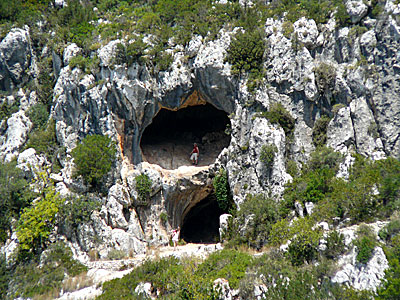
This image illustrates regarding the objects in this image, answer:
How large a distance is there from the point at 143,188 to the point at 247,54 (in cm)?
1121

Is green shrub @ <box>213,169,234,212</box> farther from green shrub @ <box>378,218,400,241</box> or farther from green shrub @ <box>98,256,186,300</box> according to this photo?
green shrub @ <box>378,218,400,241</box>

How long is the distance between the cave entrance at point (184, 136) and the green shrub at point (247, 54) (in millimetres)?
5337

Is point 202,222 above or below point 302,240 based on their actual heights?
above

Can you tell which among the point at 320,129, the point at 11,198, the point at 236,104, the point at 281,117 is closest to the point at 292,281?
the point at 281,117

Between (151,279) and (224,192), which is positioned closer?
(151,279)

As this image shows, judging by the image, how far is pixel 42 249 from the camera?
25453 mm

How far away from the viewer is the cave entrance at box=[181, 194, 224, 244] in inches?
1259

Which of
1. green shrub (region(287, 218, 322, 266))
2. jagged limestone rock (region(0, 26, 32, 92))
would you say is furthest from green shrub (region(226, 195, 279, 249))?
jagged limestone rock (region(0, 26, 32, 92))

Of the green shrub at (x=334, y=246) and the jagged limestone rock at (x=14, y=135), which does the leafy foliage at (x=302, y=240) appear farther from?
the jagged limestone rock at (x=14, y=135)

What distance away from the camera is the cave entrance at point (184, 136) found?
3100cm

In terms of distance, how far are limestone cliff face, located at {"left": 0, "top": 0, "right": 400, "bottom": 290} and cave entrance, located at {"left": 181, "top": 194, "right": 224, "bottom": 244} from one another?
1.88 m

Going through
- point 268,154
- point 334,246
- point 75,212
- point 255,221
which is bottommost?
point 334,246

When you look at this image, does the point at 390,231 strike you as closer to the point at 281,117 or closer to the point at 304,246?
the point at 304,246

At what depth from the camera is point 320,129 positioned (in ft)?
84.9
